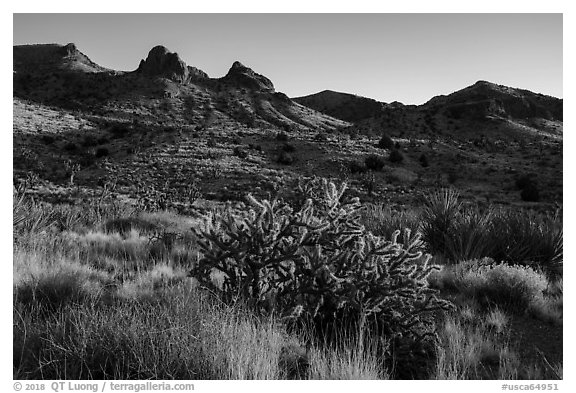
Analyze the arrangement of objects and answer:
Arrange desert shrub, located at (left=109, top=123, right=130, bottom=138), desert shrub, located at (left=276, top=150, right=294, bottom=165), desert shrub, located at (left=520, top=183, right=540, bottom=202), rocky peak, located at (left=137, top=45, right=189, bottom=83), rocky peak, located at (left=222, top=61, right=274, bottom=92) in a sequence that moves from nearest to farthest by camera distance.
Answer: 1. desert shrub, located at (left=520, top=183, right=540, bottom=202)
2. desert shrub, located at (left=276, top=150, right=294, bottom=165)
3. desert shrub, located at (left=109, top=123, right=130, bottom=138)
4. rocky peak, located at (left=137, top=45, right=189, bottom=83)
5. rocky peak, located at (left=222, top=61, right=274, bottom=92)

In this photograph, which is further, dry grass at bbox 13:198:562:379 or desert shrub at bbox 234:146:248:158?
desert shrub at bbox 234:146:248:158

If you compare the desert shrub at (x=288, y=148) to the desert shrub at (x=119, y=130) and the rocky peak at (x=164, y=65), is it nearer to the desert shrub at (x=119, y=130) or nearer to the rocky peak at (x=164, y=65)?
the desert shrub at (x=119, y=130)

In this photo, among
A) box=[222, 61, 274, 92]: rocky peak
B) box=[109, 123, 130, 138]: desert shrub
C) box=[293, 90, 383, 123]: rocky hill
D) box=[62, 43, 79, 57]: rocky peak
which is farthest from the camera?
box=[62, 43, 79, 57]: rocky peak

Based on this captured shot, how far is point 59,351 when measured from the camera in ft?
11.0

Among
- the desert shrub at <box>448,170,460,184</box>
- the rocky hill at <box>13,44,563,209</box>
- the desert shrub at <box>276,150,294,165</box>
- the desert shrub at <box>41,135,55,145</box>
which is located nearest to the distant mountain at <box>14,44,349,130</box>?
the rocky hill at <box>13,44,563,209</box>

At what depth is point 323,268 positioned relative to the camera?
3973 millimetres

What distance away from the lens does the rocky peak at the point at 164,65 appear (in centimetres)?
8408

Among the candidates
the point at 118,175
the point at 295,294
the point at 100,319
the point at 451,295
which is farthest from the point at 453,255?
the point at 118,175

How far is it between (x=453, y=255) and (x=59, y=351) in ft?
22.3

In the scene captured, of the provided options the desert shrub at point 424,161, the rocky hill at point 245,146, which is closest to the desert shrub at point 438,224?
the rocky hill at point 245,146

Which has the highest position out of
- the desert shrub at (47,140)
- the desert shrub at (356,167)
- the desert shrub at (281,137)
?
the desert shrub at (281,137)

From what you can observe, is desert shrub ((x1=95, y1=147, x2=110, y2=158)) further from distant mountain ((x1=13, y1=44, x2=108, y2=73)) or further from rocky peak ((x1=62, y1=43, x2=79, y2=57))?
rocky peak ((x1=62, y1=43, x2=79, y2=57))

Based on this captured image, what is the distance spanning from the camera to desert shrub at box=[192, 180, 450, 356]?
4035 millimetres

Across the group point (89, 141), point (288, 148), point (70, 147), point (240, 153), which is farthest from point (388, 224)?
point (89, 141)
